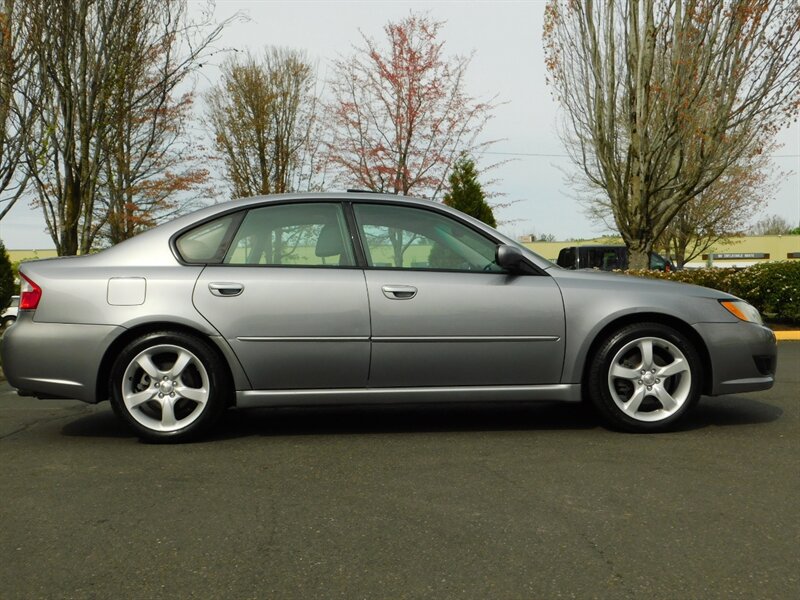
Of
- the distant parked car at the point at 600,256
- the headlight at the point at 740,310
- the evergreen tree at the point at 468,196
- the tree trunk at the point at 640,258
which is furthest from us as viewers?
the evergreen tree at the point at 468,196

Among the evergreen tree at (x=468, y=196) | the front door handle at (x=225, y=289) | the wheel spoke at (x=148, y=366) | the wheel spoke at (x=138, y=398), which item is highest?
the evergreen tree at (x=468, y=196)

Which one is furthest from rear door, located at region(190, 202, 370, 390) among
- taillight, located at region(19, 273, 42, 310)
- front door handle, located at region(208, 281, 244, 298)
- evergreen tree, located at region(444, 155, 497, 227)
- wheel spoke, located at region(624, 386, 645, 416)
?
evergreen tree, located at region(444, 155, 497, 227)

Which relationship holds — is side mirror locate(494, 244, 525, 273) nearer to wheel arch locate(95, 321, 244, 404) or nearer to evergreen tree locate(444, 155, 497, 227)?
wheel arch locate(95, 321, 244, 404)

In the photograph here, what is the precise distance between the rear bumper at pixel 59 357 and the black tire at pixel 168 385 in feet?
0.47

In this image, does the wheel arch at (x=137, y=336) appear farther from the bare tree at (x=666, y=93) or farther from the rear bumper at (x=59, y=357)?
the bare tree at (x=666, y=93)

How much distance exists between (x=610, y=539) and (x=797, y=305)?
11.3 m

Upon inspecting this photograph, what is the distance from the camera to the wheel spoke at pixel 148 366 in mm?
5043

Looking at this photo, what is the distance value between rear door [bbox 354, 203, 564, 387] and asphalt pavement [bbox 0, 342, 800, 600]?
423 millimetres

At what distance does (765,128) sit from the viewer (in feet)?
55.0

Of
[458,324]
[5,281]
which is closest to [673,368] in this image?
[458,324]

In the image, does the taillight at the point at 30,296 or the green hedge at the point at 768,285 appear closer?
the taillight at the point at 30,296

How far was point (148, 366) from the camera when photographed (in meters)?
5.05

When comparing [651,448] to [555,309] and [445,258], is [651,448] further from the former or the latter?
[445,258]

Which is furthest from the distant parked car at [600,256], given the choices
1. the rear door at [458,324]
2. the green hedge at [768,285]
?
the rear door at [458,324]
